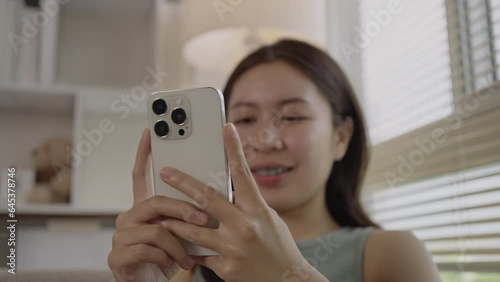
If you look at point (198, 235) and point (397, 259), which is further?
point (397, 259)

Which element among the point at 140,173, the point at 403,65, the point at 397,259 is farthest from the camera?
the point at 403,65

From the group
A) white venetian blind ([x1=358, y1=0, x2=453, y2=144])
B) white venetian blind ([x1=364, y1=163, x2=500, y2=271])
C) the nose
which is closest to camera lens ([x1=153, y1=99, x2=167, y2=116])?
the nose

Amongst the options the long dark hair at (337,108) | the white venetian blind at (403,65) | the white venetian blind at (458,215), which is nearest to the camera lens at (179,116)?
the long dark hair at (337,108)

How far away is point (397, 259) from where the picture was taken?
29.8 inches

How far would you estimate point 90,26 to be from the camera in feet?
4.86

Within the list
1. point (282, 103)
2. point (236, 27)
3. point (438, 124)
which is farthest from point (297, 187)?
point (236, 27)

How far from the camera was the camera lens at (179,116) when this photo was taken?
21.9 inches

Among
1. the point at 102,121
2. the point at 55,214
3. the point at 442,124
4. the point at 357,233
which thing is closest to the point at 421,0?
the point at 442,124

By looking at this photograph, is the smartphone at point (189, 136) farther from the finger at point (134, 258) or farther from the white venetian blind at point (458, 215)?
the white venetian blind at point (458, 215)

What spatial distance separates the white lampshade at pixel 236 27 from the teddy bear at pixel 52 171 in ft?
1.28

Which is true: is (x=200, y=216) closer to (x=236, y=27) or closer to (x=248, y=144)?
(x=248, y=144)

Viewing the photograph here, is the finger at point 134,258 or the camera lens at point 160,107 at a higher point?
the camera lens at point 160,107

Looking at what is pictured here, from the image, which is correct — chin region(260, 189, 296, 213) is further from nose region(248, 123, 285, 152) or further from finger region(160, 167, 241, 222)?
finger region(160, 167, 241, 222)

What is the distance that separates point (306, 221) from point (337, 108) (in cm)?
21
